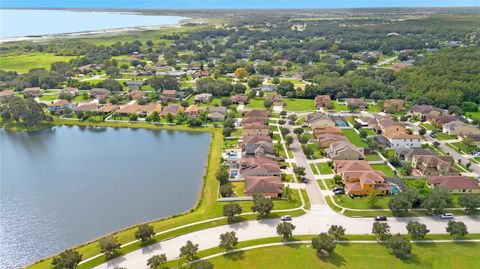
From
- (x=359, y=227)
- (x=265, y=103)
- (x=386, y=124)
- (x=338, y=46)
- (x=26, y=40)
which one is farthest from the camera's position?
(x=26, y=40)

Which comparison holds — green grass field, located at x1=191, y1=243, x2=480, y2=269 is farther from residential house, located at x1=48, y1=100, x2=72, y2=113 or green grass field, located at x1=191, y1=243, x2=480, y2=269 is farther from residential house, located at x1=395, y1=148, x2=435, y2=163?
residential house, located at x1=48, y1=100, x2=72, y2=113

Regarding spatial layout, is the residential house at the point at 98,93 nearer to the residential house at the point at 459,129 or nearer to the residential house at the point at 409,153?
the residential house at the point at 409,153

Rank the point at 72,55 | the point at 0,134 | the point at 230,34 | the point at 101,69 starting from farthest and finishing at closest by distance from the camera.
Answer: the point at 230,34 → the point at 72,55 → the point at 101,69 → the point at 0,134

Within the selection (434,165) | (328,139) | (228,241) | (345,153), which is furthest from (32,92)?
(434,165)

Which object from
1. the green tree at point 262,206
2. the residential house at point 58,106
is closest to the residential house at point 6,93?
the residential house at point 58,106

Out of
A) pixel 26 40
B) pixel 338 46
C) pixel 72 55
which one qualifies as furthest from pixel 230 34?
pixel 26 40

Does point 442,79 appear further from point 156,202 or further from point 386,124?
point 156,202

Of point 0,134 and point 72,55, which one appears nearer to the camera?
point 0,134
